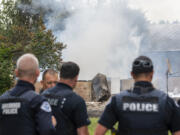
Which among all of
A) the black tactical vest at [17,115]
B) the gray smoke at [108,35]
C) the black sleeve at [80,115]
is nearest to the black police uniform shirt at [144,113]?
the black sleeve at [80,115]

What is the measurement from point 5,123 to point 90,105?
54.5ft

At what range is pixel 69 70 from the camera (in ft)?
14.0

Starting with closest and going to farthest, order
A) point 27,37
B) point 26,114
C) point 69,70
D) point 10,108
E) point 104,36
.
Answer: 1. point 26,114
2. point 10,108
3. point 69,70
4. point 27,37
5. point 104,36

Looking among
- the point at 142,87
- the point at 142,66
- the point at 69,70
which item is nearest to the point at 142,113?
the point at 142,87

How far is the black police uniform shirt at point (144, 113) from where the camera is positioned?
3.58m

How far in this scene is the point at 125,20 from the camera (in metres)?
46.9

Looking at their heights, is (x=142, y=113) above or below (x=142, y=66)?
below

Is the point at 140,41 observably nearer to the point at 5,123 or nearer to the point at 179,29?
the point at 179,29

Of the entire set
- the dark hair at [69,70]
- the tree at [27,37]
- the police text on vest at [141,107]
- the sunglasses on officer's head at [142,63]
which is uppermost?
the tree at [27,37]

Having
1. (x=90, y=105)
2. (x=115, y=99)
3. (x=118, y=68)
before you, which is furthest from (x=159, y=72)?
(x=115, y=99)

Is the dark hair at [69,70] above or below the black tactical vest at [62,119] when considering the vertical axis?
above

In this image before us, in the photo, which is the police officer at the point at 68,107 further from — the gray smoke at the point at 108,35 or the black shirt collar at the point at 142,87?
the gray smoke at the point at 108,35

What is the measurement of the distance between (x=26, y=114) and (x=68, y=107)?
23.2 inches

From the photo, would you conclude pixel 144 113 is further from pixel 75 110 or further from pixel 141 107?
pixel 75 110
